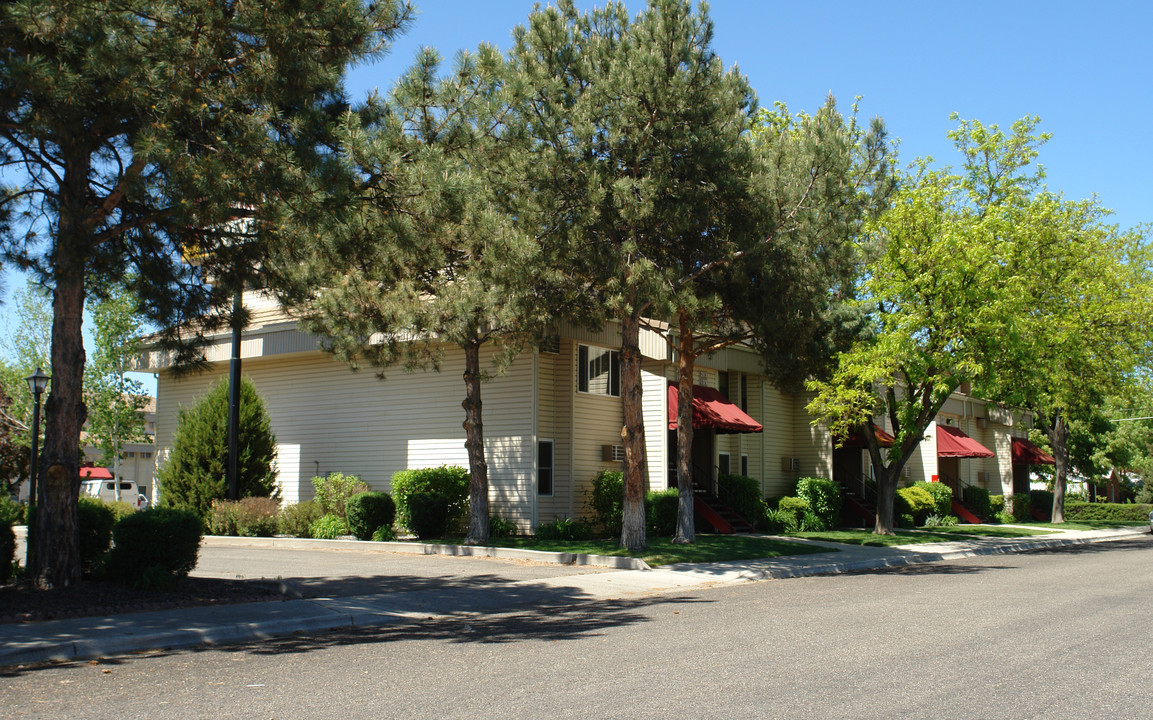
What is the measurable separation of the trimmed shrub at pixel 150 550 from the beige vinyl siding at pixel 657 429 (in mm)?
14809

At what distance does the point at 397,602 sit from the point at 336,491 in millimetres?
12468

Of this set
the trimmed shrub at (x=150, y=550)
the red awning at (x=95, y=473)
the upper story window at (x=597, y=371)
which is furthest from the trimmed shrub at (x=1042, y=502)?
the red awning at (x=95, y=473)

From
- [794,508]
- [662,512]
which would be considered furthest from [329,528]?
[794,508]

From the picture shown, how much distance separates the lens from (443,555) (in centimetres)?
1959

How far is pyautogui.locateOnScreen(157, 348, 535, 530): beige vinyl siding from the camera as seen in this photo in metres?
23.3

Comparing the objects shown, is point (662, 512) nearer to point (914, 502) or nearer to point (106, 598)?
point (914, 502)

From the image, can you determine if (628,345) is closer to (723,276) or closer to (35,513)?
(723,276)

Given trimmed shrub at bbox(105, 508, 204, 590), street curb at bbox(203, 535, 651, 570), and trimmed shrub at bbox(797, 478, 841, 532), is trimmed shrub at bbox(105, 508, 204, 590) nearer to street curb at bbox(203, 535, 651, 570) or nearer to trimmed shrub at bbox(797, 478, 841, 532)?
street curb at bbox(203, 535, 651, 570)

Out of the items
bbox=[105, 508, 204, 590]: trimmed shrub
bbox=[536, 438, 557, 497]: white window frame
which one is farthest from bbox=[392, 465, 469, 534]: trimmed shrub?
bbox=[105, 508, 204, 590]: trimmed shrub

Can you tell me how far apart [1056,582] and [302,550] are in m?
15.6

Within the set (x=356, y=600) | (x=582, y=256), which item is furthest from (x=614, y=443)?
(x=356, y=600)

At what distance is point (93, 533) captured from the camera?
39.7ft

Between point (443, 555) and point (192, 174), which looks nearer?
point (192, 174)

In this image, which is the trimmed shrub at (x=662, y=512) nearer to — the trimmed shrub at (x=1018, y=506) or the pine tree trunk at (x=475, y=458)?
the pine tree trunk at (x=475, y=458)
